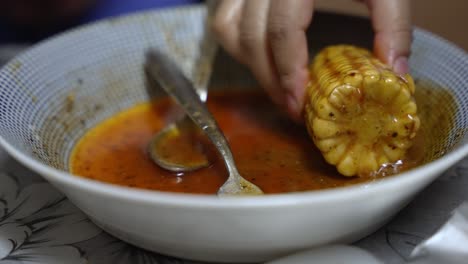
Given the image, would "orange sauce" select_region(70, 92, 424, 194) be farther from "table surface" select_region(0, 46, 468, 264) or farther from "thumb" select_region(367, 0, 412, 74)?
"thumb" select_region(367, 0, 412, 74)

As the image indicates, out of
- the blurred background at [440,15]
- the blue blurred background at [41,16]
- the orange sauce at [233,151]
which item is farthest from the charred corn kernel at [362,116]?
the blue blurred background at [41,16]

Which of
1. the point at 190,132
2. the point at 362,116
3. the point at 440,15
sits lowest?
the point at 440,15

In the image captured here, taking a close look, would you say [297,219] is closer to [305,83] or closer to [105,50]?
[305,83]

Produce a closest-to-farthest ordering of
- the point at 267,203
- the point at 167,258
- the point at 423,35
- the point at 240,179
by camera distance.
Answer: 1. the point at 267,203
2. the point at 167,258
3. the point at 240,179
4. the point at 423,35

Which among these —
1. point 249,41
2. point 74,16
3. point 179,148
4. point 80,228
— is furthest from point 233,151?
point 74,16

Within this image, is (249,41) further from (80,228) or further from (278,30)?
(80,228)

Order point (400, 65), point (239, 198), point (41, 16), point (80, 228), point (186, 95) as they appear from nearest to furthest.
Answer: point (239, 198) → point (80, 228) → point (400, 65) → point (186, 95) → point (41, 16)

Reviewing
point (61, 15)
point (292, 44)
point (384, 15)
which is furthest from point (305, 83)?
point (61, 15)
